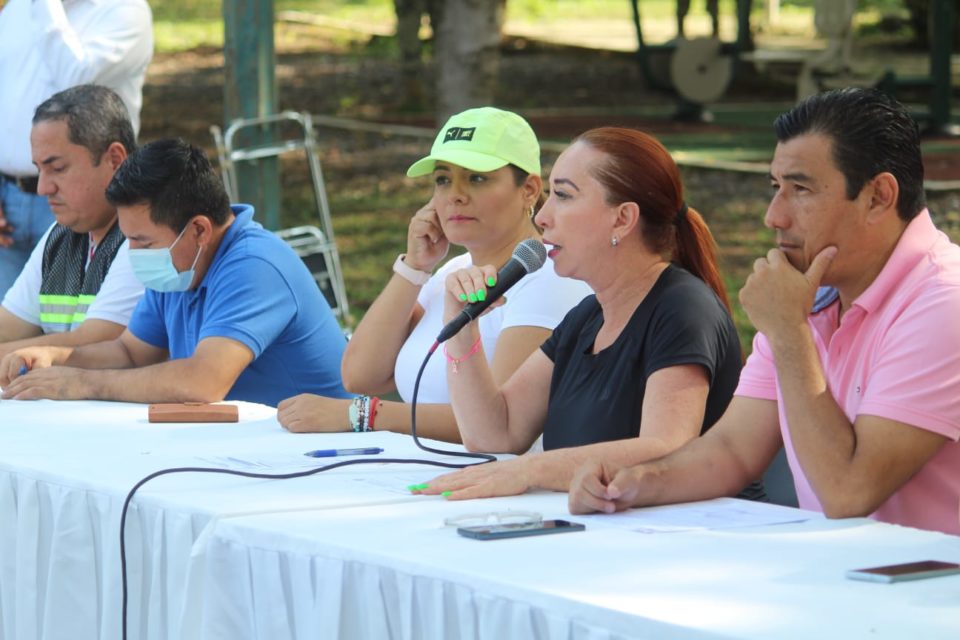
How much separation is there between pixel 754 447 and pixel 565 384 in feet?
1.67

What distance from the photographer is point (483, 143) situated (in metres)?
3.65

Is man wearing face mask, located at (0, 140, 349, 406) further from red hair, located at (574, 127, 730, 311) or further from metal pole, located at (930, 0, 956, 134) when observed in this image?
metal pole, located at (930, 0, 956, 134)

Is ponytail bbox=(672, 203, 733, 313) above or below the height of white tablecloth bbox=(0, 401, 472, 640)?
above

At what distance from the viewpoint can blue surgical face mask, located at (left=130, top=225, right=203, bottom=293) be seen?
4.07 m

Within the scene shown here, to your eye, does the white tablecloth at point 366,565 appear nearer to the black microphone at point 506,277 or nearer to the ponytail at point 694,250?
the black microphone at point 506,277

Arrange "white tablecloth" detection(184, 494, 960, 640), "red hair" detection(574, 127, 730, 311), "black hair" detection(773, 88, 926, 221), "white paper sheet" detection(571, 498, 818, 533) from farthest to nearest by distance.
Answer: "red hair" detection(574, 127, 730, 311)
"black hair" detection(773, 88, 926, 221)
"white paper sheet" detection(571, 498, 818, 533)
"white tablecloth" detection(184, 494, 960, 640)

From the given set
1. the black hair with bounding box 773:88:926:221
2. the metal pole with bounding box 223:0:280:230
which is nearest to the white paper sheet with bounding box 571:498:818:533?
the black hair with bounding box 773:88:926:221

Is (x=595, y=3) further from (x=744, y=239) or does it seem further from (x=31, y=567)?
(x=31, y=567)

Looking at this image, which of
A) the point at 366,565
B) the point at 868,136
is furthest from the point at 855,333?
the point at 366,565

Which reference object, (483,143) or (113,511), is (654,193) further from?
(113,511)

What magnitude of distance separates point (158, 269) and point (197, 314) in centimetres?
19

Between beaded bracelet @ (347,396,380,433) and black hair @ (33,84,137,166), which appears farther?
black hair @ (33,84,137,166)

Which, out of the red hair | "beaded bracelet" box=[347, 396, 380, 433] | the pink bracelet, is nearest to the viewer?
the red hair

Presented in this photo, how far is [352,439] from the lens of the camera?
3367mm
